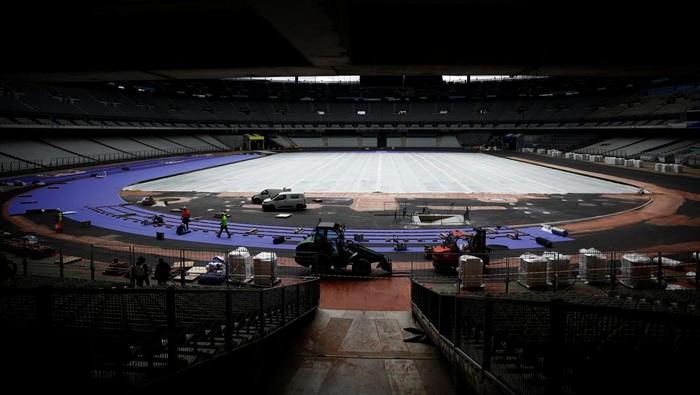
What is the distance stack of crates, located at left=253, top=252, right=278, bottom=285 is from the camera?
48.2 ft

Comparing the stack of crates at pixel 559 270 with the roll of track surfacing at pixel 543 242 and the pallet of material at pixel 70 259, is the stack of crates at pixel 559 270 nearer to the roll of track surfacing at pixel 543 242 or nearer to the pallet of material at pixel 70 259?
the roll of track surfacing at pixel 543 242

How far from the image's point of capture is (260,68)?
7016 mm

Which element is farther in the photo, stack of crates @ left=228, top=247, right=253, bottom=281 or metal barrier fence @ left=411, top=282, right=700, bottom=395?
stack of crates @ left=228, top=247, right=253, bottom=281

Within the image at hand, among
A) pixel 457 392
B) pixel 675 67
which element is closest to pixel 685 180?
pixel 675 67

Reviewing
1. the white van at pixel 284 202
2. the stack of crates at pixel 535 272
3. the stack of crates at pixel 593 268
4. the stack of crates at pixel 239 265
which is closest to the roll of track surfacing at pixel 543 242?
the stack of crates at pixel 593 268

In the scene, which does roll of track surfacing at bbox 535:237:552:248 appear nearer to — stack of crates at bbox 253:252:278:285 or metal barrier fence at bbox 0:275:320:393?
stack of crates at bbox 253:252:278:285

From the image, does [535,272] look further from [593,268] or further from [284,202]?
[284,202]

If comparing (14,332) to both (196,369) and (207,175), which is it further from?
(207,175)

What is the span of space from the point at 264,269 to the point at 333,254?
288 centimetres

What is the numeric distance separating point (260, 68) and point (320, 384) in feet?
17.8

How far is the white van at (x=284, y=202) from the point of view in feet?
93.0

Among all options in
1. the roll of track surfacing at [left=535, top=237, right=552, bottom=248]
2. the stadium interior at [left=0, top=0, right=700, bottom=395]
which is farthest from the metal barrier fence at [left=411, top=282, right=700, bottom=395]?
the roll of track surfacing at [left=535, top=237, right=552, bottom=248]

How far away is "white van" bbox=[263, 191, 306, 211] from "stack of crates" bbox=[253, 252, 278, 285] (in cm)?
1344

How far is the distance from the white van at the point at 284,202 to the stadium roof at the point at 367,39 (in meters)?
21.2
